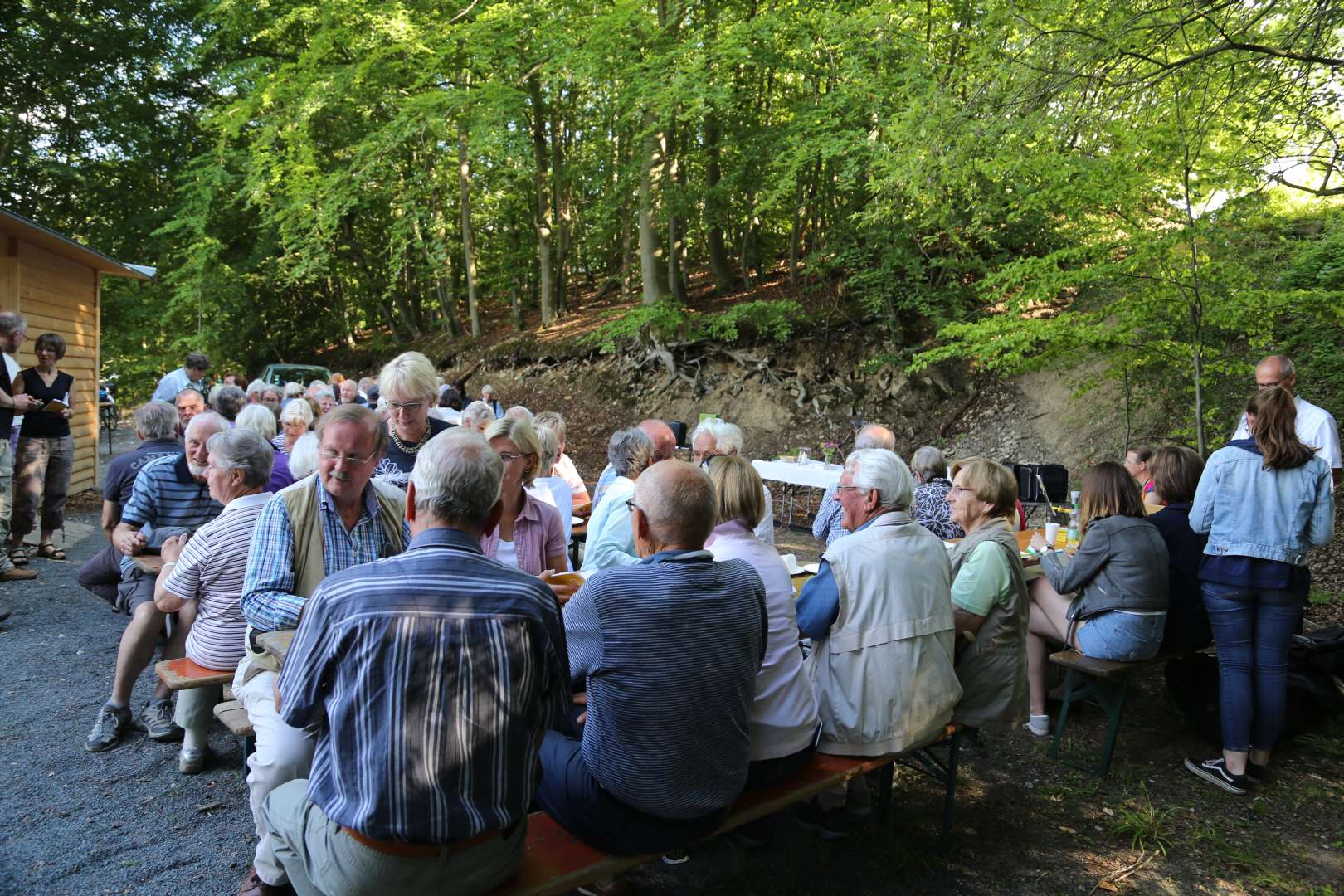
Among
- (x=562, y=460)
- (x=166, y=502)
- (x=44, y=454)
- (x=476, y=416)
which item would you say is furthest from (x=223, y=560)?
(x=44, y=454)

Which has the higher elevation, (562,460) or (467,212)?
(467,212)

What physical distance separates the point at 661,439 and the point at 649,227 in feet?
34.5

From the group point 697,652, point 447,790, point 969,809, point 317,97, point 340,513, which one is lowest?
point 969,809

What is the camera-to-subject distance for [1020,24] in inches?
218

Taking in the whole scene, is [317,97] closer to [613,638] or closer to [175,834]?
[175,834]

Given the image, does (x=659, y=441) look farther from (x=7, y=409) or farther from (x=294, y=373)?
(x=294, y=373)

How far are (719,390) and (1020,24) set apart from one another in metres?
8.90

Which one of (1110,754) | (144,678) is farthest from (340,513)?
(1110,754)

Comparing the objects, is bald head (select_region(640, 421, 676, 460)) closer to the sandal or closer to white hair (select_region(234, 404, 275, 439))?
white hair (select_region(234, 404, 275, 439))

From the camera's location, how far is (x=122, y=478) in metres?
4.65

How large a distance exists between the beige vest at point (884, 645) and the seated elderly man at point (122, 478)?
367 centimetres

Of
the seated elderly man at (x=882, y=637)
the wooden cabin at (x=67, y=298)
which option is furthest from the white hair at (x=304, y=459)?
the wooden cabin at (x=67, y=298)

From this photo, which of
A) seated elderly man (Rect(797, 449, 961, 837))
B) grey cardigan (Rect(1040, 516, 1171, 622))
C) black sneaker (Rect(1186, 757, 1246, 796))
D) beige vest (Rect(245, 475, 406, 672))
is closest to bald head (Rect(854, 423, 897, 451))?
grey cardigan (Rect(1040, 516, 1171, 622))

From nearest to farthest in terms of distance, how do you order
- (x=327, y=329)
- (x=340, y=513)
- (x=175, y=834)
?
(x=340, y=513)
(x=175, y=834)
(x=327, y=329)
